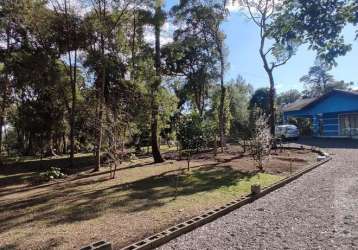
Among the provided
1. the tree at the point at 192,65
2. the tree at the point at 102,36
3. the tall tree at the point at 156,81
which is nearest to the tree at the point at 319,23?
the tree at the point at 102,36

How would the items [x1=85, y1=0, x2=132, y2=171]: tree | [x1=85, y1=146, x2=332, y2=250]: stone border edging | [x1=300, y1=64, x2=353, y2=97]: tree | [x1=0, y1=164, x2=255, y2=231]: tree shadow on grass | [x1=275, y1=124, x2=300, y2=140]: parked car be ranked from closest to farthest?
[x1=85, y1=146, x2=332, y2=250]: stone border edging < [x1=0, y1=164, x2=255, y2=231]: tree shadow on grass < [x1=85, y1=0, x2=132, y2=171]: tree < [x1=275, y1=124, x2=300, y2=140]: parked car < [x1=300, y1=64, x2=353, y2=97]: tree

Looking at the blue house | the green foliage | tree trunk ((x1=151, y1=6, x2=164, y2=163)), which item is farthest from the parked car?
tree trunk ((x1=151, y1=6, x2=164, y2=163))

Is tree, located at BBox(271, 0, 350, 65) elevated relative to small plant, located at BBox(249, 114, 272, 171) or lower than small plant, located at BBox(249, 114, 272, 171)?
elevated

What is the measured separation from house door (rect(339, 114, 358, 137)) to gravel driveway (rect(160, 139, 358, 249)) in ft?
75.7


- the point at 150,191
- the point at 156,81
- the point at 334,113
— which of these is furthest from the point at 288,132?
the point at 150,191

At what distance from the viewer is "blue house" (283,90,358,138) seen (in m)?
29.4

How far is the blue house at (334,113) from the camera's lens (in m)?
29.4

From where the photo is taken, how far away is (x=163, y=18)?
661 inches

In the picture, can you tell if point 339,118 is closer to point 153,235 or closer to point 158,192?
point 158,192

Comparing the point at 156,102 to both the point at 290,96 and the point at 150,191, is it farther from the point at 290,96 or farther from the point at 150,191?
the point at 290,96

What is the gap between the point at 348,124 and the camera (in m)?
30.1

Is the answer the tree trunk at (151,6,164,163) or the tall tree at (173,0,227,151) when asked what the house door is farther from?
the tree trunk at (151,6,164,163)

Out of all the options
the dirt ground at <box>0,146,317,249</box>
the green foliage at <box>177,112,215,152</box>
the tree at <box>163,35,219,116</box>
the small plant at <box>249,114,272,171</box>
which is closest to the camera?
the dirt ground at <box>0,146,317,249</box>

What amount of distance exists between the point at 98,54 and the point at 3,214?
31.9 ft
